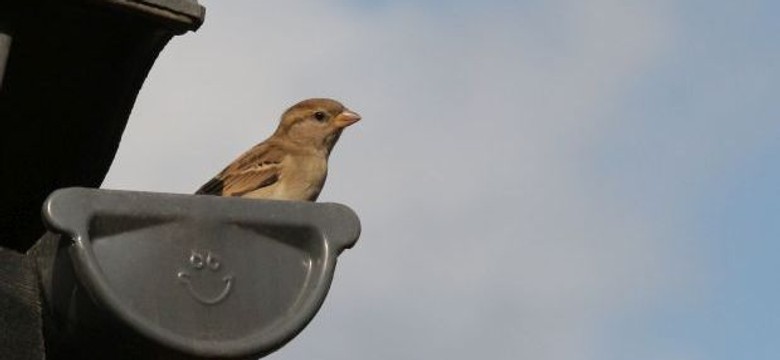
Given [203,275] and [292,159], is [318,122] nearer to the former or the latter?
[292,159]

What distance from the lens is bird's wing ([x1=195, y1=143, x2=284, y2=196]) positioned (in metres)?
7.40

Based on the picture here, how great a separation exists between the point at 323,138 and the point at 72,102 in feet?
17.4

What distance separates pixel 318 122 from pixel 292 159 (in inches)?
27.9

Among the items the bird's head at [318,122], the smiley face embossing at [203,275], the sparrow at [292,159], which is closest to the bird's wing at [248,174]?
the sparrow at [292,159]

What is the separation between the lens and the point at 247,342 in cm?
249

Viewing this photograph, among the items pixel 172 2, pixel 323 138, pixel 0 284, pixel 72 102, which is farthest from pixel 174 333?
pixel 323 138

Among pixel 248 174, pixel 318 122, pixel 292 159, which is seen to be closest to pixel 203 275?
pixel 248 174

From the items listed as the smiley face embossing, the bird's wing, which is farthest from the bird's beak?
the smiley face embossing

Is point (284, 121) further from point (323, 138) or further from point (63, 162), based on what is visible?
point (63, 162)

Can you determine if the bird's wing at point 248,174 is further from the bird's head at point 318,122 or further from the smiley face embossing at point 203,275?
the smiley face embossing at point 203,275

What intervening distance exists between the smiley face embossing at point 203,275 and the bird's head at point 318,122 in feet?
19.1

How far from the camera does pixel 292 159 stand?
25.8 feet

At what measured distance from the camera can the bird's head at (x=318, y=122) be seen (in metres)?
8.41

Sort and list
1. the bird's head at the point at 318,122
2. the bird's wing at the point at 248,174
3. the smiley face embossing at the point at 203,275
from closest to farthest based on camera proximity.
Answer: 1. the smiley face embossing at the point at 203,275
2. the bird's wing at the point at 248,174
3. the bird's head at the point at 318,122
